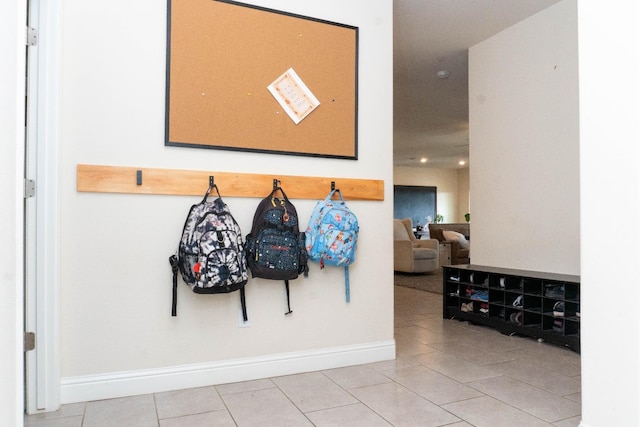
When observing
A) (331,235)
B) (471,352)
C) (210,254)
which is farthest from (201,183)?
(471,352)

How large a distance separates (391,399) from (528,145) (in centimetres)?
265

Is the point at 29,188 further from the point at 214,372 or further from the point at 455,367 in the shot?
the point at 455,367

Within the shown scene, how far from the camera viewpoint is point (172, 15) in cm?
237

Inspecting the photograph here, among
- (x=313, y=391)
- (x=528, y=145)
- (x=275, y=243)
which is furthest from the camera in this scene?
(x=528, y=145)

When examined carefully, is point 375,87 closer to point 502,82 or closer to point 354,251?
point 354,251

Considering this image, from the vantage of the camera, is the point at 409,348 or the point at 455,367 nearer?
the point at 455,367

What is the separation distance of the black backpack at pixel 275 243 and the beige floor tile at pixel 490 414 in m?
1.07

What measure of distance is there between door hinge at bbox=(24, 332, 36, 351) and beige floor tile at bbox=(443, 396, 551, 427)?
1.98 metres

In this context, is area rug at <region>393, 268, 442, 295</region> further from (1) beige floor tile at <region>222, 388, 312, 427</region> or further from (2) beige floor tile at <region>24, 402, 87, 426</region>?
(2) beige floor tile at <region>24, 402, 87, 426</region>

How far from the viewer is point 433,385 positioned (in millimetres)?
2445

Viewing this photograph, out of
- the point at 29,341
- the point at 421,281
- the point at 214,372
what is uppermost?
the point at 29,341

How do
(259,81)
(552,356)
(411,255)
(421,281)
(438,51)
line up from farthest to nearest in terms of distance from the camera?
1. (411,255)
2. (421,281)
3. (438,51)
4. (552,356)
5. (259,81)

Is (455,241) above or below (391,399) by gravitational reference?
above

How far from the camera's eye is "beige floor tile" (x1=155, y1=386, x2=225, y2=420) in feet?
6.85
